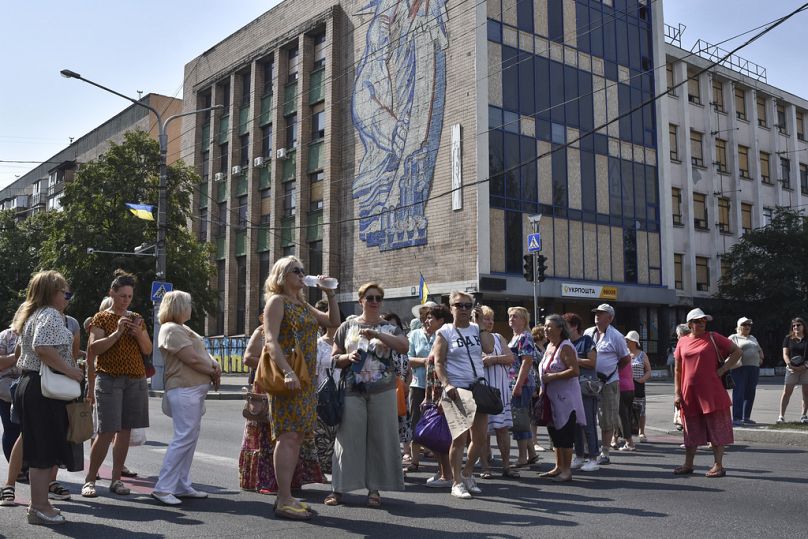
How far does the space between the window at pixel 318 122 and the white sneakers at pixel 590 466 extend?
30.4m

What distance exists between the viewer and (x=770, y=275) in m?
36.0

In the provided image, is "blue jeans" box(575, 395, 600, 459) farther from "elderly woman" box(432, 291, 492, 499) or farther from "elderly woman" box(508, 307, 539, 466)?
"elderly woman" box(432, 291, 492, 499)

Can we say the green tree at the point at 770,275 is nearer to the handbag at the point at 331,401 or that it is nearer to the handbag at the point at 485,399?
the handbag at the point at 485,399

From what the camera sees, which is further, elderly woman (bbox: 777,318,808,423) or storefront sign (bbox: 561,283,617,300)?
storefront sign (bbox: 561,283,617,300)

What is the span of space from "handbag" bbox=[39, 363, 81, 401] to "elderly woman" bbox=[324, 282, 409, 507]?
6.76ft

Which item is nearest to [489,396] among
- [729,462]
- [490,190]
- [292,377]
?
[292,377]

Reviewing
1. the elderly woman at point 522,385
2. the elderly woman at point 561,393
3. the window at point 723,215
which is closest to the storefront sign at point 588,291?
the window at point 723,215

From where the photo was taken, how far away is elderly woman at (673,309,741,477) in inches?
327

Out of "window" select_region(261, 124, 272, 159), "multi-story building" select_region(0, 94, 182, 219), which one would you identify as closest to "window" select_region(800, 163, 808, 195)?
"window" select_region(261, 124, 272, 159)

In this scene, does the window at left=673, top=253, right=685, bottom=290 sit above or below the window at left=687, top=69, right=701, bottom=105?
below

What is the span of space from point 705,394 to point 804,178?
43.7m

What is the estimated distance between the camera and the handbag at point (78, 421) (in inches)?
237

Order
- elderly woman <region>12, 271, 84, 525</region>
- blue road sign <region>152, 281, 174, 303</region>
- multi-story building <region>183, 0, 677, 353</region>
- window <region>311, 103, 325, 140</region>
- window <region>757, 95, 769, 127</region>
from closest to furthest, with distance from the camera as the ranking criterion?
elderly woman <region>12, 271, 84, 525</region>
blue road sign <region>152, 281, 174, 303</region>
multi-story building <region>183, 0, 677, 353</region>
window <region>311, 103, 325, 140</region>
window <region>757, 95, 769, 127</region>

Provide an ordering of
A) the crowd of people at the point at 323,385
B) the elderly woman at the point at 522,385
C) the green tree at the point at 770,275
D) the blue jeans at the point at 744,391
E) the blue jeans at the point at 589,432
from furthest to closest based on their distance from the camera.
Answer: the green tree at the point at 770,275 → the blue jeans at the point at 744,391 → the elderly woman at the point at 522,385 → the blue jeans at the point at 589,432 → the crowd of people at the point at 323,385
